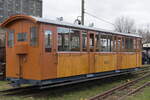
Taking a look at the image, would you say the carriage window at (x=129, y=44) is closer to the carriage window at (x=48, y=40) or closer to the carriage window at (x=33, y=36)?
the carriage window at (x=48, y=40)

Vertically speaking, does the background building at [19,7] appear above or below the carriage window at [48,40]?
above

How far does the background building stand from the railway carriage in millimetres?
69215

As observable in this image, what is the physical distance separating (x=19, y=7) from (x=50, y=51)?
8202 cm

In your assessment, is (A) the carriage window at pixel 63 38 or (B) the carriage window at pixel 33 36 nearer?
(B) the carriage window at pixel 33 36

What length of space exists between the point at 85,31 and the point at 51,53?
2.33 metres

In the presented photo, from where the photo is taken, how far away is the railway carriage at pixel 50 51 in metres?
8.59

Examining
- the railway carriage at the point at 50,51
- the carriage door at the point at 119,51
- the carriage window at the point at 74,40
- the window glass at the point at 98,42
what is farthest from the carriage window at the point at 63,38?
the carriage door at the point at 119,51

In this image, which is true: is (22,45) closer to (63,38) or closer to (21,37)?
(21,37)

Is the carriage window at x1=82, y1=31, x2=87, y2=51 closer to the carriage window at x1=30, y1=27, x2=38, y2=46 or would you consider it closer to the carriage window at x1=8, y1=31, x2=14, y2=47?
the carriage window at x1=30, y1=27, x2=38, y2=46

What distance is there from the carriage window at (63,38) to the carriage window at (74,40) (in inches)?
8.9

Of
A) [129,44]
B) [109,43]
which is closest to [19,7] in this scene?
[129,44]

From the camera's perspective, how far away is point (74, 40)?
9.90 m

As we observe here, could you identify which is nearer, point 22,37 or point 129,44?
point 22,37

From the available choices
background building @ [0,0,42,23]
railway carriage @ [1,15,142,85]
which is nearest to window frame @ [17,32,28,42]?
railway carriage @ [1,15,142,85]
